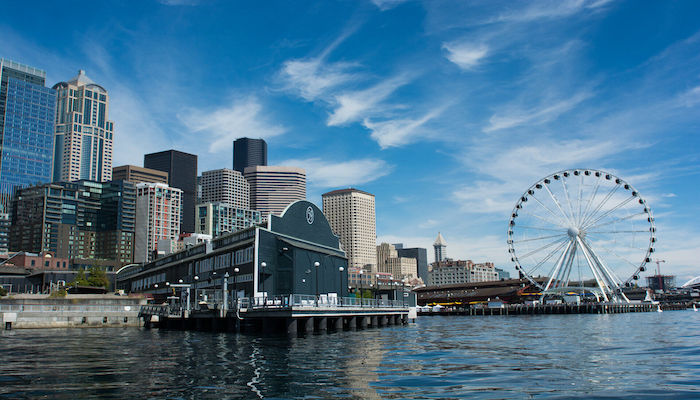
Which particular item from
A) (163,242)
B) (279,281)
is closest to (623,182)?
(279,281)

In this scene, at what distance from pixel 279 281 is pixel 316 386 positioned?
5365 cm

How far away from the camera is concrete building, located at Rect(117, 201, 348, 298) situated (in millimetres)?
71688

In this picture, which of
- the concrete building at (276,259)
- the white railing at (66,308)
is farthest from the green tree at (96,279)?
the white railing at (66,308)

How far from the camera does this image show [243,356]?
31.6 meters

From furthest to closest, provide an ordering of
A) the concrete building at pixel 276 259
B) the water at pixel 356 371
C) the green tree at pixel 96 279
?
the green tree at pixel 96 279
the concrete building at pixel 276 259
the water at pixel 356 371

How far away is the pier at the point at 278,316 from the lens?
5103 cm

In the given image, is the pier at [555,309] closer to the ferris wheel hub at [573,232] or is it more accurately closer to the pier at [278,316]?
the ferris wheel hub at [573,232]

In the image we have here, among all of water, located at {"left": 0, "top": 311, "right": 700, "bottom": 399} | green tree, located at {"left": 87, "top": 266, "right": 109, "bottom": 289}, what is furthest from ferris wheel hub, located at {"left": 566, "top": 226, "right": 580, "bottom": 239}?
green tree, located at {"left": 87, "top": 266, "right": 109, "bottom": 289}

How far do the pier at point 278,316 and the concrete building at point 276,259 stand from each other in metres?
5.45

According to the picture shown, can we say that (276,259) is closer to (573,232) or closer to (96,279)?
(96,279)

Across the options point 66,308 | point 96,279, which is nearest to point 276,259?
point 66,308

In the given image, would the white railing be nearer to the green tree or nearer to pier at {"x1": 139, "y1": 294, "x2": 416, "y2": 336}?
pier at {"x1": 139, "y1": 294, "x2": 416, "y2": 336}

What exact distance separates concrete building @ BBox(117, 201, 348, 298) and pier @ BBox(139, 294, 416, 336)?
5.45 meters

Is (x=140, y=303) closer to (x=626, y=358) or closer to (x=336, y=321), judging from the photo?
(x=336, y=321)
